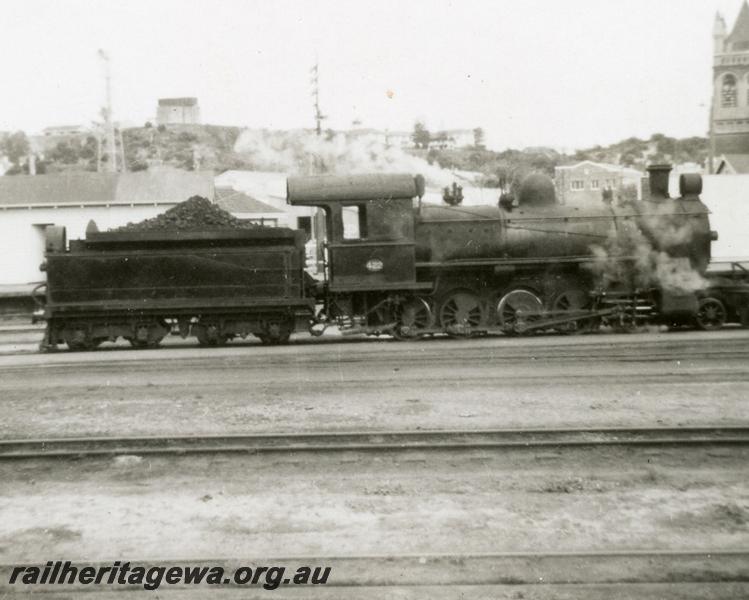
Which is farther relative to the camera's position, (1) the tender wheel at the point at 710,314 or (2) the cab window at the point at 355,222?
(1) the tender wheel at the point at 710,314

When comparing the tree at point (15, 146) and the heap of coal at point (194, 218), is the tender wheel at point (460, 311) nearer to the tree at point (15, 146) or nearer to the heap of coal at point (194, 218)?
the heap of coal at point (194, 218)

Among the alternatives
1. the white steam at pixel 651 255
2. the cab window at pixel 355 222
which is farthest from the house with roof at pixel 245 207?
the white steam at pixel 651 255

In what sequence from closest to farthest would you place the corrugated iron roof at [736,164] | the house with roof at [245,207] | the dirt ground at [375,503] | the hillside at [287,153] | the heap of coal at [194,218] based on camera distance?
the dirt ground at [375,503]
the heap of coal at [194,218]
the hillside at [287,153]
the house with roof at [245,207]
the corrugated iron roof at [736,164]

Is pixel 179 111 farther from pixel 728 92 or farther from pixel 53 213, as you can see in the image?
pixel 53 213

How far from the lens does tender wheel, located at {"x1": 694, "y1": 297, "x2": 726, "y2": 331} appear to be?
15.6 metres

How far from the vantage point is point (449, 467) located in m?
7.31

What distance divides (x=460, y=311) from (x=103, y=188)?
73.9 feet

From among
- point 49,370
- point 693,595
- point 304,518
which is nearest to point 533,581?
point 693,595

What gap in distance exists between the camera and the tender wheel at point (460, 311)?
50.0 ft

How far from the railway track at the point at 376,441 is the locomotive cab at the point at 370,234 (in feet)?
22.2

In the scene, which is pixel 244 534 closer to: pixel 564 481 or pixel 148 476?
pixel 148 476

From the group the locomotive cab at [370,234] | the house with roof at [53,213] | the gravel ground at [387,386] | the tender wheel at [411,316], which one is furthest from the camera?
the house with roof at [53,213]

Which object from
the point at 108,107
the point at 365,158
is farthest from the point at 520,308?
the point at 108,107

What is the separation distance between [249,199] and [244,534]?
3335 cm
